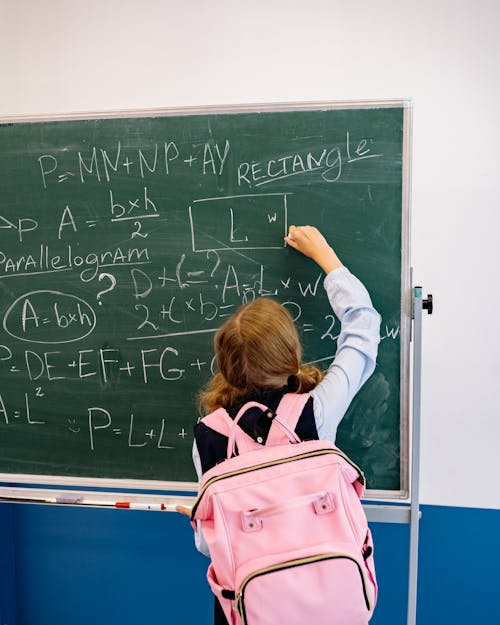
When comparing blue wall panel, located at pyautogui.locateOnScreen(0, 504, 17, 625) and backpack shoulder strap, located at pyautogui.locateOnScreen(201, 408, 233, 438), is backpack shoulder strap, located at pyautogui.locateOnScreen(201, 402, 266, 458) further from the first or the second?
blue wall panel, located at pyautogui.locateOnScreen(0, 504, 17, 625)

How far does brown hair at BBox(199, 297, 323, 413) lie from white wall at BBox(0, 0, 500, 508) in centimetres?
108

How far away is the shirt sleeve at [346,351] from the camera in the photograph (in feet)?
4.63

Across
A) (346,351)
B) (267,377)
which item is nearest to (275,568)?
(267,377)

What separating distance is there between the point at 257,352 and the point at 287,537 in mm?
413

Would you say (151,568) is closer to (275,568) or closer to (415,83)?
(275,568)

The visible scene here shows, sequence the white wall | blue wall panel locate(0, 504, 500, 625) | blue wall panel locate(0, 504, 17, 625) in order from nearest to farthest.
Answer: the white wall < blue wall panel locate(0, 504, 500, 625) < blue wall panel locate(0, 504, 17, 625)

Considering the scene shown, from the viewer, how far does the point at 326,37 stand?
221 cm

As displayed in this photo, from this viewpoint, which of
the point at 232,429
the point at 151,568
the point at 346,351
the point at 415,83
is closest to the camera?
the point at 232,429

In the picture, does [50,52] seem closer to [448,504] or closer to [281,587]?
[281,587]

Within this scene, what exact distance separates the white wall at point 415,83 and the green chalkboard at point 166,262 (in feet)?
1.98

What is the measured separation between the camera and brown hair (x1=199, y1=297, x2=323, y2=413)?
52.2 inches

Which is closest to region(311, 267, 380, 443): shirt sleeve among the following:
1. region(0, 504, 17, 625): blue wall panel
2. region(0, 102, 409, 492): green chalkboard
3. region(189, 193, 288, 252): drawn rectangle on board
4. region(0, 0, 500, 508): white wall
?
region(0, 102, 409, 492): green chalkboard

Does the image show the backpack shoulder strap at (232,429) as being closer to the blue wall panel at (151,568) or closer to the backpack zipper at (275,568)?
the backpack zipper at (275,568)

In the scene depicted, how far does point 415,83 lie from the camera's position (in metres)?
2.18
